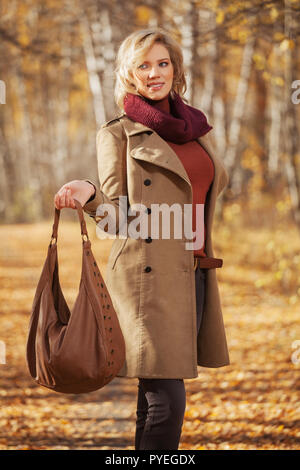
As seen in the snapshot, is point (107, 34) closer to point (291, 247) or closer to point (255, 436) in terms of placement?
point (291, 247)

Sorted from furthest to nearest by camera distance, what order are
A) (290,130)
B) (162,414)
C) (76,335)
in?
→ (290,130), (162,414), (76,335)

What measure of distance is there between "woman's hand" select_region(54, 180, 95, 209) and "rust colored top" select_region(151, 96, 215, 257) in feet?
1.72

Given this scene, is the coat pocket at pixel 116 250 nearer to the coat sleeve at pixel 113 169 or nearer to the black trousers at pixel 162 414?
the coat sleeve at pixel 113 169

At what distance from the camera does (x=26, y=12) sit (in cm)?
1750

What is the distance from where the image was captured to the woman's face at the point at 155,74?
2.97 metres

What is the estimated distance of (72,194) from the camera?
2.71m

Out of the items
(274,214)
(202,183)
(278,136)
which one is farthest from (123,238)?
(278,136)

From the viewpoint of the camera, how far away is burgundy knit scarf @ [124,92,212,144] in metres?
2.95

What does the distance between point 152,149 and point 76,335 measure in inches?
36.0

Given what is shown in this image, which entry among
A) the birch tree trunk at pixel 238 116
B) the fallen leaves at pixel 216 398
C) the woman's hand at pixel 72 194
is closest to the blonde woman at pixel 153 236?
the woman's hand at pixel 72 194

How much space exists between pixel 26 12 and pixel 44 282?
16.3 m

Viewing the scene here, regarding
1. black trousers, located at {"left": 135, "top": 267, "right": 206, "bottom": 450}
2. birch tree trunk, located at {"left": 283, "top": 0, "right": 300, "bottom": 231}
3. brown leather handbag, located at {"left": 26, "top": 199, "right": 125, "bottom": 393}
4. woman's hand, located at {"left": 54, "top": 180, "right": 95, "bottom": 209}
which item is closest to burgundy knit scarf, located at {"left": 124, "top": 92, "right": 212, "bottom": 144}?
woman's hand, located at {"left": 54, "top": 180, "right": 95, "bottom": 209}

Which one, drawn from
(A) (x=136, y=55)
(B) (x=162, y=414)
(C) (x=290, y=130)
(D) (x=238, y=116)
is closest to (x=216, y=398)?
(C) (x=290, y=130)

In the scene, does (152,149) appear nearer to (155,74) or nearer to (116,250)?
(155,74)
